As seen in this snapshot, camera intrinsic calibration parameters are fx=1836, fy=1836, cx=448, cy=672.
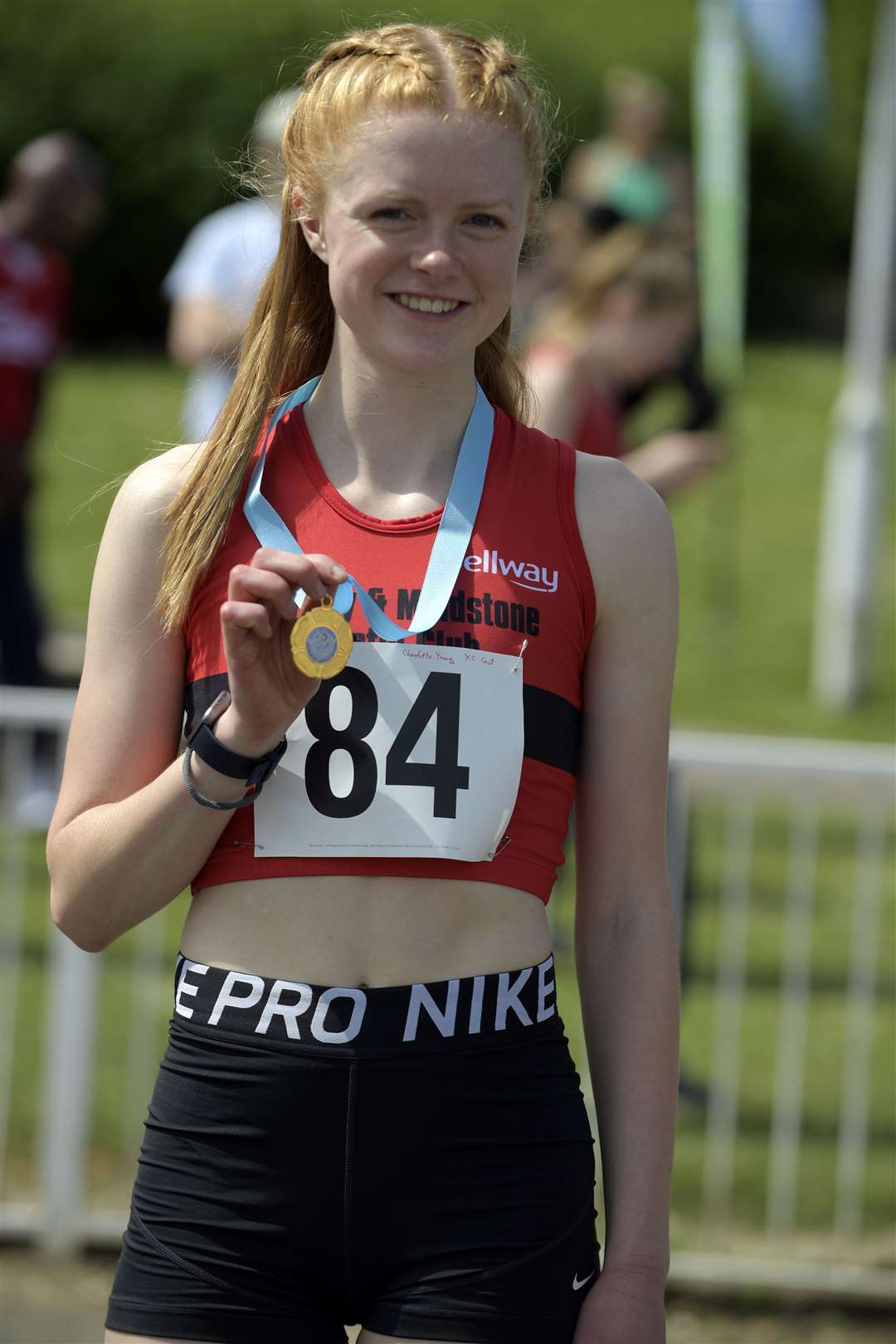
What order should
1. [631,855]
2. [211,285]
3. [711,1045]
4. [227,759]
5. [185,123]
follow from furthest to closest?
[185,123] < [211,285] < [711,1045] < [631,855] < [227,759]

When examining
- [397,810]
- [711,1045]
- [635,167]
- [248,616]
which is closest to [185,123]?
[635,167]

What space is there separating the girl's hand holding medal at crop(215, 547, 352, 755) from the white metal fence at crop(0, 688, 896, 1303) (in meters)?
2.42

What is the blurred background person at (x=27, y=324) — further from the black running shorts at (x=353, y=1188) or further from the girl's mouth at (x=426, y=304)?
the black running shorts at (x=353, y=1188)

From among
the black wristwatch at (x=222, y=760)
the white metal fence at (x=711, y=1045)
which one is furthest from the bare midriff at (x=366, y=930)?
the white metal fence at (x=711, y=1045)

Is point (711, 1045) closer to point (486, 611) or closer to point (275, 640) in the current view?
point (486, 611)

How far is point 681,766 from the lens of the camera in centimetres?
415

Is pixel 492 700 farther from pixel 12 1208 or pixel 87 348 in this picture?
pixel 87 348

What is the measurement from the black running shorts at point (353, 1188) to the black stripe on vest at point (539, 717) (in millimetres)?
253

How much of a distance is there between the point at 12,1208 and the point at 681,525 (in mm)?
9457

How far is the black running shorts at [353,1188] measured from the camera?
6.00 feet

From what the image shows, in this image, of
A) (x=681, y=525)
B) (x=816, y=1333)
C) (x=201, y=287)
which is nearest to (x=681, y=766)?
(x=816, y=1333)

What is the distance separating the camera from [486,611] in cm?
192

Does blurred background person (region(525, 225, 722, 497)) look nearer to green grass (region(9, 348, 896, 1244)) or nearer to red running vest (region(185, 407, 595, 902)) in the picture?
green grass (region(9, 348, 896, 1244))

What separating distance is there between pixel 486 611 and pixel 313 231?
467 millimetres
